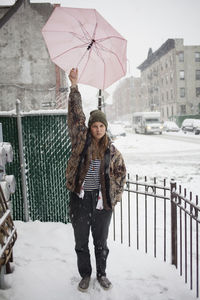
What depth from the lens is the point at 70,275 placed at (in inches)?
123

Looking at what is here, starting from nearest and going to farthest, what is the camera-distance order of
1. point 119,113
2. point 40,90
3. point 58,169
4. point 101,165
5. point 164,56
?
point 101,165, point 58,169, point 40,90, point 164,56, point 119,113

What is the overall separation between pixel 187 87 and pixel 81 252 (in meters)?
52.5

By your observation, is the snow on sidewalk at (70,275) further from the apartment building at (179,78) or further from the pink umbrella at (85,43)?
the apartment building at (179,78)

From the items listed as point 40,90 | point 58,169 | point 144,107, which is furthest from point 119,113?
point 58,169

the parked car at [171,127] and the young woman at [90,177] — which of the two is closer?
the young woman at [90,177]

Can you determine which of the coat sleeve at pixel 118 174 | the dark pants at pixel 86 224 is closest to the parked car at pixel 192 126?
the coat sleeve at pixel 118 174

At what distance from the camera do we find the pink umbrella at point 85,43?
9.65 feet

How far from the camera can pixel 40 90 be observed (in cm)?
1598

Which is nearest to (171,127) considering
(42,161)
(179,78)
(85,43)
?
(179,78)

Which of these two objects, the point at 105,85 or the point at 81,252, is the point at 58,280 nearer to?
the point at 81,252

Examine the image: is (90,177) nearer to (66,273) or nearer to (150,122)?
(66,273)

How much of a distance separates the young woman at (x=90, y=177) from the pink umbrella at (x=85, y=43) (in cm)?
33

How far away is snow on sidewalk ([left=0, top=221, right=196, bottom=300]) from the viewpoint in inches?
110

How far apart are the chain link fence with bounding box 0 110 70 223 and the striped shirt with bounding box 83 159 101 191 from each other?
1.80 metres
